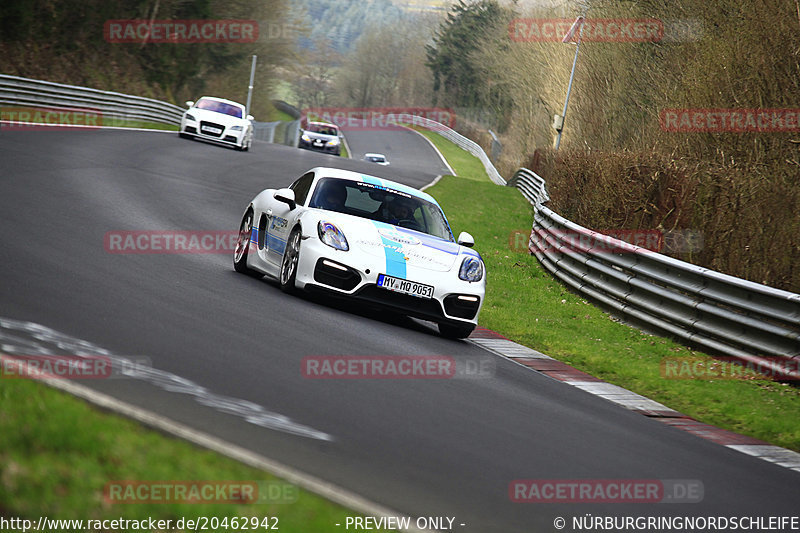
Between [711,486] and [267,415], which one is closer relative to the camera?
[267,415]

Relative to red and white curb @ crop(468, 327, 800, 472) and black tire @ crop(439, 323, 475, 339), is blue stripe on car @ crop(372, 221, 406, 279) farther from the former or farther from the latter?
red and white curb @ crop(468, 327, 800, 472)

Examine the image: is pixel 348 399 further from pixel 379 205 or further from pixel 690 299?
pixel 690 299

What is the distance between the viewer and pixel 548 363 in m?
10.4

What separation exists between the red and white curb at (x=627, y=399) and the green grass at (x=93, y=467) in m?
4.99

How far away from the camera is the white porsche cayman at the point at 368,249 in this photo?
990cm

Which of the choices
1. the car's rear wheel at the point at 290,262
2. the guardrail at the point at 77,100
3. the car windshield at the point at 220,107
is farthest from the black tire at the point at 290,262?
the car windshield at the point at 220,107

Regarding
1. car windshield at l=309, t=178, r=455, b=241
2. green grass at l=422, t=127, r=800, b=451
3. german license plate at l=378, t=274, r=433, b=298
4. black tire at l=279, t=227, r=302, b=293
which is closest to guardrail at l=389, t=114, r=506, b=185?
green grass at l=422, t=127, r=800, b=451

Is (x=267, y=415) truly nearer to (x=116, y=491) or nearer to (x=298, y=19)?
(x=116, y=491)

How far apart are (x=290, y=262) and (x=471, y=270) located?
1.94m

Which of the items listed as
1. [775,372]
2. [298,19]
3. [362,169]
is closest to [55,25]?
[362,169]

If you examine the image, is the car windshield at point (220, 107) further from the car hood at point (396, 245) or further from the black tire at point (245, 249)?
the car hood at point (396, 245)

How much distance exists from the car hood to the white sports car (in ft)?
80.3

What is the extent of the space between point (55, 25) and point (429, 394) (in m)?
38.5

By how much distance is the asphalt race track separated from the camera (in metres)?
5.12
